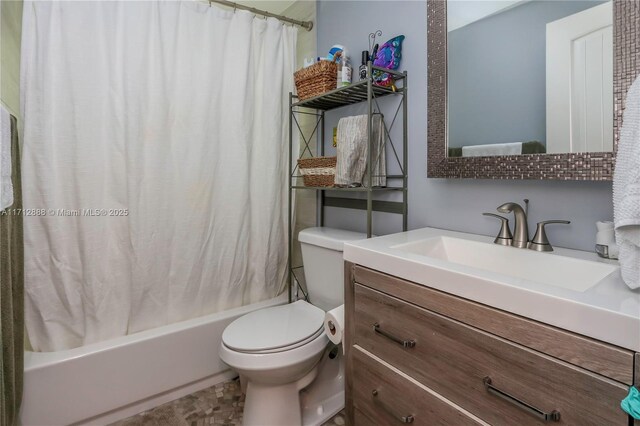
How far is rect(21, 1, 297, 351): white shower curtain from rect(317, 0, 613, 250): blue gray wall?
40 cm

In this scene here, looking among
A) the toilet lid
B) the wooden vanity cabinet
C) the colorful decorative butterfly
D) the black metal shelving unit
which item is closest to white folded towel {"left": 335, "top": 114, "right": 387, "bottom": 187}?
the black metal shelving unit

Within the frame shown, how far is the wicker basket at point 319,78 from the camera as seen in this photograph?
1.64m

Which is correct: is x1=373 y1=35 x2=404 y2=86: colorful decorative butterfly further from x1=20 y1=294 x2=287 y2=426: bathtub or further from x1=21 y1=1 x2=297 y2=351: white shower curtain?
x1=20 y1=294 x2=287 y2=426: bathtub

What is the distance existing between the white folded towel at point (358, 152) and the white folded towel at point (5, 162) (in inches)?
45.8

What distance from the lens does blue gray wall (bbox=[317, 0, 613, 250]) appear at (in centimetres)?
100

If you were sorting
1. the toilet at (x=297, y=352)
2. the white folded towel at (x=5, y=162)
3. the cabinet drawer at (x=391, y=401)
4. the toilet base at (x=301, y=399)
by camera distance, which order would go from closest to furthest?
the cabinet drawer at (x=391, y=401) < the white folded towel at (x=5, y=162) < the toilet at (x=297, y=352) < the toilet base at (x=301, y=399)

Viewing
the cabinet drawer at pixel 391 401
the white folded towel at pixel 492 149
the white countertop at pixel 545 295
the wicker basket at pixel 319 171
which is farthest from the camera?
the wicker basket at pixel 319 171

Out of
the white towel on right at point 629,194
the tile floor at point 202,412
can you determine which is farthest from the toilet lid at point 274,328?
the white towel on right at point 629,194

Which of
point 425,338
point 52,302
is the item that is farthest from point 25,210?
point 425,338

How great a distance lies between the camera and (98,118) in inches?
57.6

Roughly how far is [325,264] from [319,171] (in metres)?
0.47

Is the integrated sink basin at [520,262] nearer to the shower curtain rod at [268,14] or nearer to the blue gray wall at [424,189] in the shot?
the blue gray wall at [424,189]

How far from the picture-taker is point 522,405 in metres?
0.67

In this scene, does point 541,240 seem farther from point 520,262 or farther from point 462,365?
point 462,365
